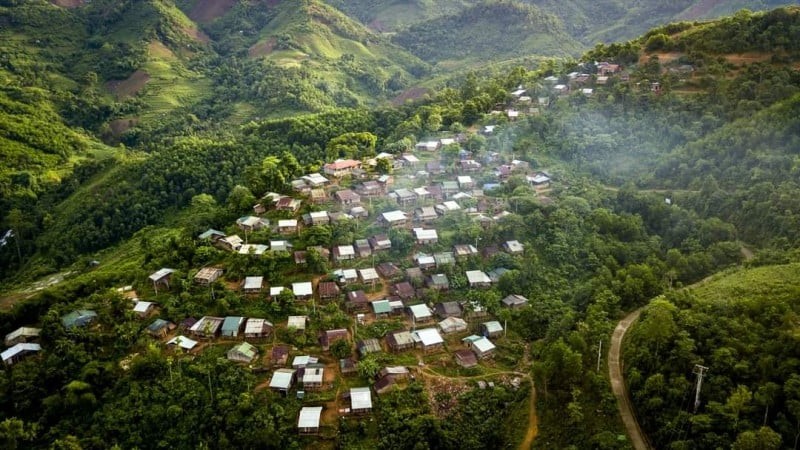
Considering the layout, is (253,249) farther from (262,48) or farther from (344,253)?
(262,48)

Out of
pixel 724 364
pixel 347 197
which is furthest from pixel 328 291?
pixel 724 364

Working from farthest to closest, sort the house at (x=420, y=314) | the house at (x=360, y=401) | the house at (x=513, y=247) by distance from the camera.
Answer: the house at (x=513, y=247) → the house at (x=420, y=314) → the house at (x=360, y=401)

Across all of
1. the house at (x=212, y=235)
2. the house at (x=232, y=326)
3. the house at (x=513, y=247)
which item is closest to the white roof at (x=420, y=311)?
the house at (x=513, y=247)

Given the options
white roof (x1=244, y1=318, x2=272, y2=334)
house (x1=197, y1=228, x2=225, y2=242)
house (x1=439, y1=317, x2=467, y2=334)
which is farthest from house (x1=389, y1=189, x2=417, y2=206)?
white roof (x1=244, y1=318, x2=272, y2=334)

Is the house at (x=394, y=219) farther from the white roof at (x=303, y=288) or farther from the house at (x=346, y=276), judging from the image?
the white roof at (x=303, y=288)

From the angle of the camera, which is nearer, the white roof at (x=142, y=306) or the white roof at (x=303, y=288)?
the white roof at (x=142, y=306)

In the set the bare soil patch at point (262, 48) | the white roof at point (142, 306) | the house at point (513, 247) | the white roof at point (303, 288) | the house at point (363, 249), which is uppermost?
the bare soil patch at point (262, 48)

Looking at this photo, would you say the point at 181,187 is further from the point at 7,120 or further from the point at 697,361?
the point at 697,361
